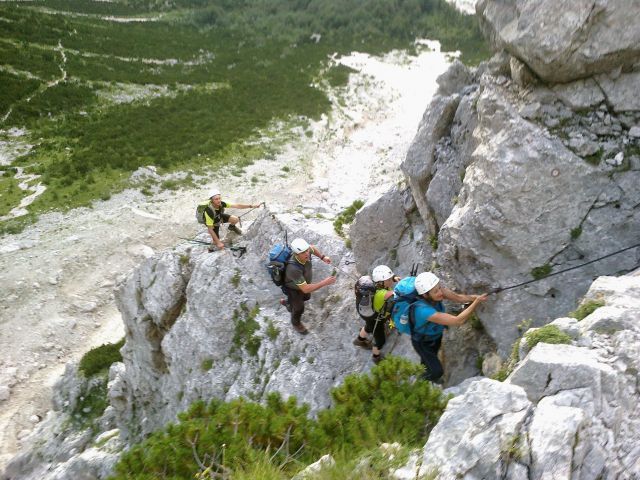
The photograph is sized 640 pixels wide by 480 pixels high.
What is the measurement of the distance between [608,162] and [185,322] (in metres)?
10.8

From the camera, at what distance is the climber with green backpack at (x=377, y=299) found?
947cm

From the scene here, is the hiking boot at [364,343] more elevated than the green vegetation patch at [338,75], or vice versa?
the green vegetation patch at [338,75]

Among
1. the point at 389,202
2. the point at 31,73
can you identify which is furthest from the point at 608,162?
the point at 31,73

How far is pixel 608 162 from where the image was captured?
7.99 meters

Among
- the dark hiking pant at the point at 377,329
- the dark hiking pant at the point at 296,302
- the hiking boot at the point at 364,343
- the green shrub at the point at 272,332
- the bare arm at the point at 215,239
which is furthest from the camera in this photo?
the bare arm at the point at 215,239

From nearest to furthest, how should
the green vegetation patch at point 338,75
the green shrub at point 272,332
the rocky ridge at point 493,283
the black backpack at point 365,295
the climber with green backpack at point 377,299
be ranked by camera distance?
Answer: the rocky ridge at point 493,283 → the climber with green backpack at point 377,299 → the black backpack at point 365,295 → the green shrub at point 272,332 → the green vegetation patch at point 338,75

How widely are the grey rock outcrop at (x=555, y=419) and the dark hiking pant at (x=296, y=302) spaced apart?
590 cm

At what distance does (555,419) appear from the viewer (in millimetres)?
5305

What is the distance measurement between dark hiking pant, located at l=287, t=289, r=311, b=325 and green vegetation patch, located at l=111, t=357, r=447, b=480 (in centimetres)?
437

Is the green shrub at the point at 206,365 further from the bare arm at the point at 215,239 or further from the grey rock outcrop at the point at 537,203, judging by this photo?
the grey rock outcrop at the point at 537,203

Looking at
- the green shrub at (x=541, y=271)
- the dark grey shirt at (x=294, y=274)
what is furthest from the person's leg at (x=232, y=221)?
the green shrub at (x=541, y=271)

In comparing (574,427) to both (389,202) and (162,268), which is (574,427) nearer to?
(389,202)

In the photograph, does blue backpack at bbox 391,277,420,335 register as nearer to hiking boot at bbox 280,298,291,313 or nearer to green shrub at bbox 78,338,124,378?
hiking boot at bbox 280,298,291,313

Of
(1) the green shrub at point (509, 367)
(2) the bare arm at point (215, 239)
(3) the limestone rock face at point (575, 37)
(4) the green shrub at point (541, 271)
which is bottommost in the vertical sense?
(1) the green shrub at point (509, 367)
